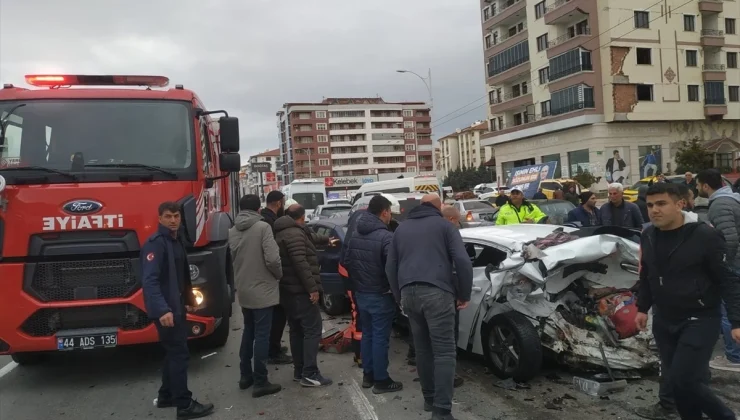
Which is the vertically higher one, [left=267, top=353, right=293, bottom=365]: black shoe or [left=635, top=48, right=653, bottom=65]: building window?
[left=635, top=48, right=653, bottom=65]: building window

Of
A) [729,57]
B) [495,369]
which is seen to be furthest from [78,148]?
[729,57]

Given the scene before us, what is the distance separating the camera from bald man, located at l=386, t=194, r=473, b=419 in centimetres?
416

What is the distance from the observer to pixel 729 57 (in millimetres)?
44531

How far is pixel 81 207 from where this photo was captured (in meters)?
5.13

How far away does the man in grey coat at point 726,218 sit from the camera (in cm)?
484

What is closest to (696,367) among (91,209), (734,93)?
(91,209)

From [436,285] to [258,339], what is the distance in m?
2.01

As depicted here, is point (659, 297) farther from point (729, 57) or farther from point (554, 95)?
point (729, 57)

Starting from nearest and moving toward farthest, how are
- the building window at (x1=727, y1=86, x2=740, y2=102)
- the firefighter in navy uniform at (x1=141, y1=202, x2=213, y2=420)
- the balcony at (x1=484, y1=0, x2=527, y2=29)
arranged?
→ 1. the firefighter in navy uniform at (x1=141, y1=202, x2=213, y2=420)
2. the building window at (x1=727, y1=86, x2=740, y2=102)
3. the balcony at (x1=484, y1=0, x2=527, y2=29)

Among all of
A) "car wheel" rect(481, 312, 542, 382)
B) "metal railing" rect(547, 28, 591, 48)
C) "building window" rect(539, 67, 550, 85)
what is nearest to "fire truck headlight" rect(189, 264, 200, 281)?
"car wheel" rect(481, 312, 542, 382)

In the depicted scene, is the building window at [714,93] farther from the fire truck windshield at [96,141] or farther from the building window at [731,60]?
the fire truck windshield at [96,141]

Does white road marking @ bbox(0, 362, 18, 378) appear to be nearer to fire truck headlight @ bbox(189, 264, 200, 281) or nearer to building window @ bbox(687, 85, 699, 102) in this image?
fire truck headlight @ bbox(189, 264, 200, 281)

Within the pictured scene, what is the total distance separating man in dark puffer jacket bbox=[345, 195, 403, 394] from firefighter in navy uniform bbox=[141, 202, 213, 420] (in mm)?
1551

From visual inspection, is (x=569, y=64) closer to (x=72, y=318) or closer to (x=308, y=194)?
(x=308, y=194)
